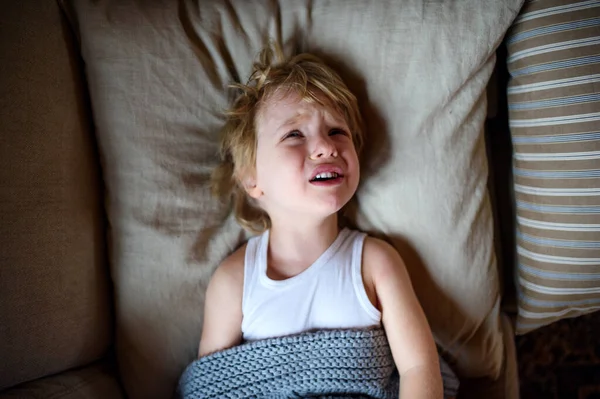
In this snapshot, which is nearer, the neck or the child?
the child

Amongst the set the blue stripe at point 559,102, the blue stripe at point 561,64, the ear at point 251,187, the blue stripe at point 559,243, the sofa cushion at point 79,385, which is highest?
the blue stripe at point 561,64

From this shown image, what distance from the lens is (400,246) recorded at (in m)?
1.02

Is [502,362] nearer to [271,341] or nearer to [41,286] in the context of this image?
[271,341]

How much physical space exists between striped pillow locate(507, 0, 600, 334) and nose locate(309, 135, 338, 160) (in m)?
0.43

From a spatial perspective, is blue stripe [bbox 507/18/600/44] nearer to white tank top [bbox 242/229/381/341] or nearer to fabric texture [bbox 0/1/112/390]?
white tank top [bbox 242/229/381/341]

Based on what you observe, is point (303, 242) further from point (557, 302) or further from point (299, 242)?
point (557, 302)

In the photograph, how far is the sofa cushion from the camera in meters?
0.83

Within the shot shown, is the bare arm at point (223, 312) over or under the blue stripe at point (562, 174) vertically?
under

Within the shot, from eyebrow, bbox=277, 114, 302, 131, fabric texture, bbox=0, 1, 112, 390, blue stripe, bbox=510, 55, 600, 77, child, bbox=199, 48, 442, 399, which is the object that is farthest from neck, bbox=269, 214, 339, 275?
blue stripe, bbox=510, 55, 600, 77

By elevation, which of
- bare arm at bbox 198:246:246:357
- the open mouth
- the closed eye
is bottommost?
bare arm at bbox 198:246:246:357

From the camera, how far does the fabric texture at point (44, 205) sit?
81 cm

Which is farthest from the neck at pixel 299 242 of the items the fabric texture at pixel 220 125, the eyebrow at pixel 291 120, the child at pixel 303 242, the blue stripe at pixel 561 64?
the blue stripe at pixel 561 64

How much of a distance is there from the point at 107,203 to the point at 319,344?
54 centimetres

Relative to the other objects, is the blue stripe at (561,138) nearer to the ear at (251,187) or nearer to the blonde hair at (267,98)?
the blonde hair at (267,98)
